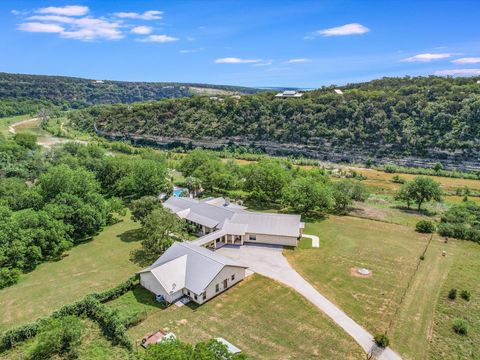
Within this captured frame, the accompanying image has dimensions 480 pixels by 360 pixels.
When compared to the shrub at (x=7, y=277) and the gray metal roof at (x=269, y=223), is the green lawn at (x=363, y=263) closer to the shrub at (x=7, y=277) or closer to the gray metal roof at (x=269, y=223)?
the gray metal roof at (x=269, y=223)

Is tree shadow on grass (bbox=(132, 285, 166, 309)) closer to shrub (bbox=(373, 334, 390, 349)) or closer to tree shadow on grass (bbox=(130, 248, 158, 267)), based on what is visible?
tree shadow on grass (bbox=(130, 248, 158, 267))

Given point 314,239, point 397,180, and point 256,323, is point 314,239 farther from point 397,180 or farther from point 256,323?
point 397,180

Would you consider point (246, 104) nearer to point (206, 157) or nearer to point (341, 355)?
point (206, 157)

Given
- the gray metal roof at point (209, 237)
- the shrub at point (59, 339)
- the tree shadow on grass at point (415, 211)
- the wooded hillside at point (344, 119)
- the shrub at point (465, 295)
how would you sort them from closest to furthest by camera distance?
the shrub at point (59, 339) < the shrub at point (465, 295) < the gray metal roof at point (209, 237) < the tree shadow on grass at point (415, 211) < the wooded hillside at point (344, 119)

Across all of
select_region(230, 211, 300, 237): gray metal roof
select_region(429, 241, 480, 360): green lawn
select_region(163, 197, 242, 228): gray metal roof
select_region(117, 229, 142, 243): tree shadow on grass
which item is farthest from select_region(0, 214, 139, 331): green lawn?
select_region(429, 241, 480, 360): green lawn

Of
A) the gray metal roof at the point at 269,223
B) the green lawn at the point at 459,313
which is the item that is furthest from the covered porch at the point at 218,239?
the green lawn at the point at 459,313

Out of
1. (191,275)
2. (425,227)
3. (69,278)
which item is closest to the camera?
(191,275)

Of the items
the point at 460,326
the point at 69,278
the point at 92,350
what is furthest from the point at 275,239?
the point at 92,350
